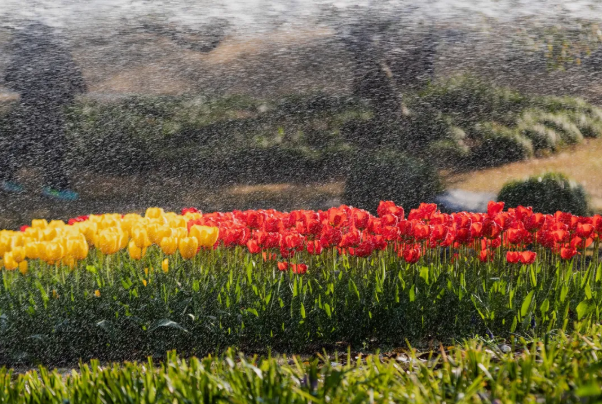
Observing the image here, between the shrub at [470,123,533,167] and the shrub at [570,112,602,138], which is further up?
the shrub at [570,112,602,138]

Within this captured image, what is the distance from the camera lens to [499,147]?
9.75 meters

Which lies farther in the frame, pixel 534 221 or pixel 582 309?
pixel 534 221

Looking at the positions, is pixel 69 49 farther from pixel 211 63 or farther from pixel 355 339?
pixel 355 339

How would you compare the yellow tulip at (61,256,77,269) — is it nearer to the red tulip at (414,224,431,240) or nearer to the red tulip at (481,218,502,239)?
the red tulip at (414,224,431,240)

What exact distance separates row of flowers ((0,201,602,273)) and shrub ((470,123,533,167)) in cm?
558

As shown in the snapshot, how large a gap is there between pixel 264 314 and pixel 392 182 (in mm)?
5252

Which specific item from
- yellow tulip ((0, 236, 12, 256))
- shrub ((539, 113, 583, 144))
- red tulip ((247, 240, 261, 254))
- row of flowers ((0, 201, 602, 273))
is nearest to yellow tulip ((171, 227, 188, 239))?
row of flowers ((0, 201, 602, 273))

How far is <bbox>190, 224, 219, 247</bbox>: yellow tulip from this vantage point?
3773 millimetres

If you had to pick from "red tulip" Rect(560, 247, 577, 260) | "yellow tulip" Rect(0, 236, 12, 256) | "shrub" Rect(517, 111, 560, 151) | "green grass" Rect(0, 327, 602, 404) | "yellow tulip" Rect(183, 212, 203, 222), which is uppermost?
"green grass" Rect(0, 327, 602, 404)

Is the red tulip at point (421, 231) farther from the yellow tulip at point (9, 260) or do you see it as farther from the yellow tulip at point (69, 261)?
the yellow tulip at point (9, 260)

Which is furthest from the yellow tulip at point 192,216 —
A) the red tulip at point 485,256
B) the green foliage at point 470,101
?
the green foliage at point 470,101

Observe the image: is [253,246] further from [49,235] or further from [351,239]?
[49,235]

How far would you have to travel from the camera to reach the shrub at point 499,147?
9.67m

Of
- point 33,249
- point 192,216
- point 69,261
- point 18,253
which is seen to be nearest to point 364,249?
point 192,216
